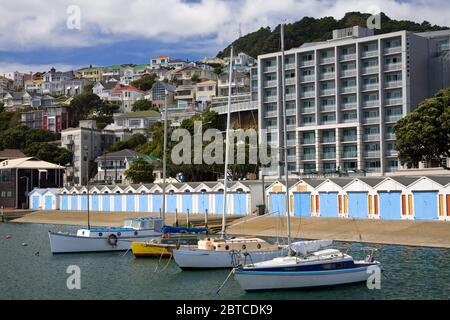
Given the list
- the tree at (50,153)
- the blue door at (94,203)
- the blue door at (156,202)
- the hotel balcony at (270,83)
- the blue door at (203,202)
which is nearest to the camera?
the blue door at (203,202)

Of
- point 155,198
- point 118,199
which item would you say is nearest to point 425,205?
point 155,198

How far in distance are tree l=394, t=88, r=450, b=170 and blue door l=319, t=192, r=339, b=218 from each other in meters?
13.1

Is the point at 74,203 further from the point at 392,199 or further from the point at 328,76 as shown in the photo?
the point at 392,199

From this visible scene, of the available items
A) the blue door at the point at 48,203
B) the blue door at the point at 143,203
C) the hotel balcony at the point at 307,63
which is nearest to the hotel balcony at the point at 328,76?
the hotel balcony at the point at 307,63

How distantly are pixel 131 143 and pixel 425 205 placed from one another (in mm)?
129170

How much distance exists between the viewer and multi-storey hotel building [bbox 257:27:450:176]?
12012 cm

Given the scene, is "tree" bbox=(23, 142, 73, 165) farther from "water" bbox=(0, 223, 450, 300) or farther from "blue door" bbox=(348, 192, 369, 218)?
"water" bbox=(0, 223, 450, 300)

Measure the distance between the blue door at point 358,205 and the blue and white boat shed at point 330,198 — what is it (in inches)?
48.5

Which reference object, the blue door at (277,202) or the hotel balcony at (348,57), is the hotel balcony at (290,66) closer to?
the hotel balcony at (348,57)

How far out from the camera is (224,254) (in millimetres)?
46312

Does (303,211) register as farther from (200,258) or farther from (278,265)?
(278,265)

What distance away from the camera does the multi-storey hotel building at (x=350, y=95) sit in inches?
4729

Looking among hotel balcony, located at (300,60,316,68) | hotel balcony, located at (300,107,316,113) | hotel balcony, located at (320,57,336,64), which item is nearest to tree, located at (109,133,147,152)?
hotel balcony, located at (300,107,316,113)
